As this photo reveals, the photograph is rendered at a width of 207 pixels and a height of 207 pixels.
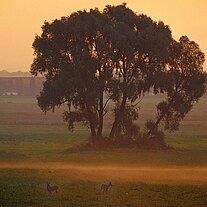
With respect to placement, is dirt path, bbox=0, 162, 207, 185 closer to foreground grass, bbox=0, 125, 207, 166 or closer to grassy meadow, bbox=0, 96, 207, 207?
grassy meadow, bbox=0, 96, 207, 207

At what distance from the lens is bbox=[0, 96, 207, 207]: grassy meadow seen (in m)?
29.0

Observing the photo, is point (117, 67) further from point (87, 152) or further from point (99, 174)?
point (99, 174)

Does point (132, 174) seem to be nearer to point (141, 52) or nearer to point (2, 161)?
point (2, 161)

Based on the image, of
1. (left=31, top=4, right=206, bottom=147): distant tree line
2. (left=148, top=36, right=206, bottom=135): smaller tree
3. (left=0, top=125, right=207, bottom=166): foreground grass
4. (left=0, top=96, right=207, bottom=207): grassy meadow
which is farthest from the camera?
(left=148, top=36, right=206, bottom=135): smaller tree

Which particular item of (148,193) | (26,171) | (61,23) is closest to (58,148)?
(61,23)

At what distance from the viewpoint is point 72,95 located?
191ft

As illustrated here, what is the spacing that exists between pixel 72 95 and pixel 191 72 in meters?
13.9

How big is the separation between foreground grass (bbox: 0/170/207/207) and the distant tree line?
70.4ft

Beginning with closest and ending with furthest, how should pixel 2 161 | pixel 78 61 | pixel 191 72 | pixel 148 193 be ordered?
1. pixel 148 193
2. pixel 2 161
3. pixel 78 61
4. pixel 191 72

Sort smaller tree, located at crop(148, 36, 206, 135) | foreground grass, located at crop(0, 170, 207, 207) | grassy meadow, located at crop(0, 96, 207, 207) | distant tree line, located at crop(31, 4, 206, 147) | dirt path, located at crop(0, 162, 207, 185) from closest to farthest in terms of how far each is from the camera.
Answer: foreground grass, located at crop(0, 170, 207, 207) → grassy meadow, located at crop(0, 96, 207, 207) → dirt path, located at crop(0, 162, 207, 185) → distant tree line, located at crop(31, 4, 206, 147) → smaller tree, located at crop(148, 36, 206, 135)

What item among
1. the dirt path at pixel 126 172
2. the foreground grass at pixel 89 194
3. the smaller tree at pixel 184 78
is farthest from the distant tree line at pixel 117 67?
the foreground grass at pixel 89 194

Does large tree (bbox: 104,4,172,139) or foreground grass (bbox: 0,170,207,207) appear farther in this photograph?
large tree (bbox: 104,4,172,139)

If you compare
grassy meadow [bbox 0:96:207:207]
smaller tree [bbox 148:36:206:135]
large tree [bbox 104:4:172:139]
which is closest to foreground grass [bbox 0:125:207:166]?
grassy meadow [bbox 0:96:207:207]

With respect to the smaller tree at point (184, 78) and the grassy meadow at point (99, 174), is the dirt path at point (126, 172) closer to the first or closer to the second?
the grassy meadow at point (99, 174)
